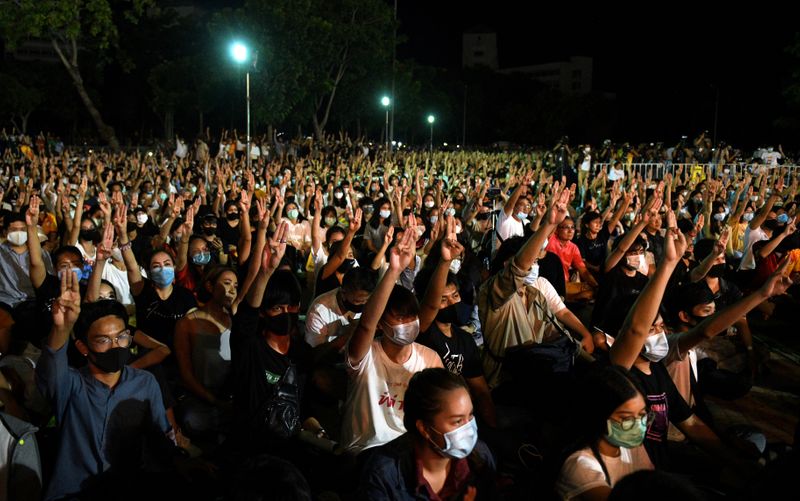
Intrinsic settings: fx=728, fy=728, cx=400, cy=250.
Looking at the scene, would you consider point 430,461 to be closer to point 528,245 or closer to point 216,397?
point 528,245

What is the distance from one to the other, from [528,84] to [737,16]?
1486 inches

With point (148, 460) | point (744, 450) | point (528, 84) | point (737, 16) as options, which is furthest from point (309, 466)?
point (528, 84)

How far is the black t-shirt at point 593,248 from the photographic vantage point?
8859 millimetres

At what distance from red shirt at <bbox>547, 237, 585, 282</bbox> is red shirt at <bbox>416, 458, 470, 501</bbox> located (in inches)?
189

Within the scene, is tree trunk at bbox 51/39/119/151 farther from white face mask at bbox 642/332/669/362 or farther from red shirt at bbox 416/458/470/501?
red shirt at bbox 416/458/470/501

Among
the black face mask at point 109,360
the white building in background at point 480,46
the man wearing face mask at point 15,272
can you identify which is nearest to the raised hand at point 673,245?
the black face mask at point 109,360

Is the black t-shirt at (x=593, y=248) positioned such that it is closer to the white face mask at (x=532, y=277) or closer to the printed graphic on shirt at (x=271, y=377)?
the white face mask at (x=532, y=277)

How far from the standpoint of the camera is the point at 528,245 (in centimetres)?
468

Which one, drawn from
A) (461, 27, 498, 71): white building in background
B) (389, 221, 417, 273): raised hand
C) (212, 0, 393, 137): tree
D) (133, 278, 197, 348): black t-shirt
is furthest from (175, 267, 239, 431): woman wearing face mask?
(461, 27, 498, 71): white building in background

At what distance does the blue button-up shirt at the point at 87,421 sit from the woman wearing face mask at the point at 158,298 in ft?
5.67

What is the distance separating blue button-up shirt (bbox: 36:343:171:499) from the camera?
3.45m

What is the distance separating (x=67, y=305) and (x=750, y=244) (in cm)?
844

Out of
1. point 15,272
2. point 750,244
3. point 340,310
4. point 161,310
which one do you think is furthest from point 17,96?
point 340,310

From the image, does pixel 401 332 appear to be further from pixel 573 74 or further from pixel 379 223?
pixel 573 74
